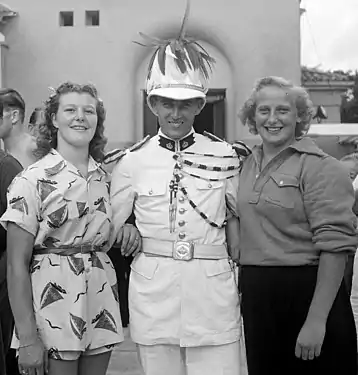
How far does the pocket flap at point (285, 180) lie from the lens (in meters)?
2.37

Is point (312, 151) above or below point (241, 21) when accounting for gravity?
below

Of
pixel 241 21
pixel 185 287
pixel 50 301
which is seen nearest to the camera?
pixel 50 301

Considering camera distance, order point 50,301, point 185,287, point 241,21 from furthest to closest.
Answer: point 241,21 < point 185,287 < point 50,301

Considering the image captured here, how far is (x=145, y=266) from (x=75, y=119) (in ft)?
2.13

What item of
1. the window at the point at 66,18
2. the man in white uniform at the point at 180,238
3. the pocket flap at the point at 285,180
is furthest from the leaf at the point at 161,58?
the window at the point at 66,18

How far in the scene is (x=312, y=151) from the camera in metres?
2.41

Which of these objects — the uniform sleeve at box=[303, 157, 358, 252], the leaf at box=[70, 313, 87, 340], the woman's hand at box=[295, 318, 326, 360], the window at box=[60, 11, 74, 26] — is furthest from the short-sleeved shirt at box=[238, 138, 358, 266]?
the window at box=[60, 11, 74, 26]

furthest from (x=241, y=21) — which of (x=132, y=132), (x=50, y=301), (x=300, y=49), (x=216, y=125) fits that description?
(x=50, y=301)

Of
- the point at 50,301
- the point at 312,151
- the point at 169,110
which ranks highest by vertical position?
the point at 169,110

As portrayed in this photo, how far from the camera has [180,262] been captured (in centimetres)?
249

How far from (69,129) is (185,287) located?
0.77 meters

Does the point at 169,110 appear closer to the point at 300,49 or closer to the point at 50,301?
the point at 50,301

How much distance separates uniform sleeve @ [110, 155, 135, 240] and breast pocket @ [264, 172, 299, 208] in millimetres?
570

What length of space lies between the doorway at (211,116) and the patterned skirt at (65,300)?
22.2ft
